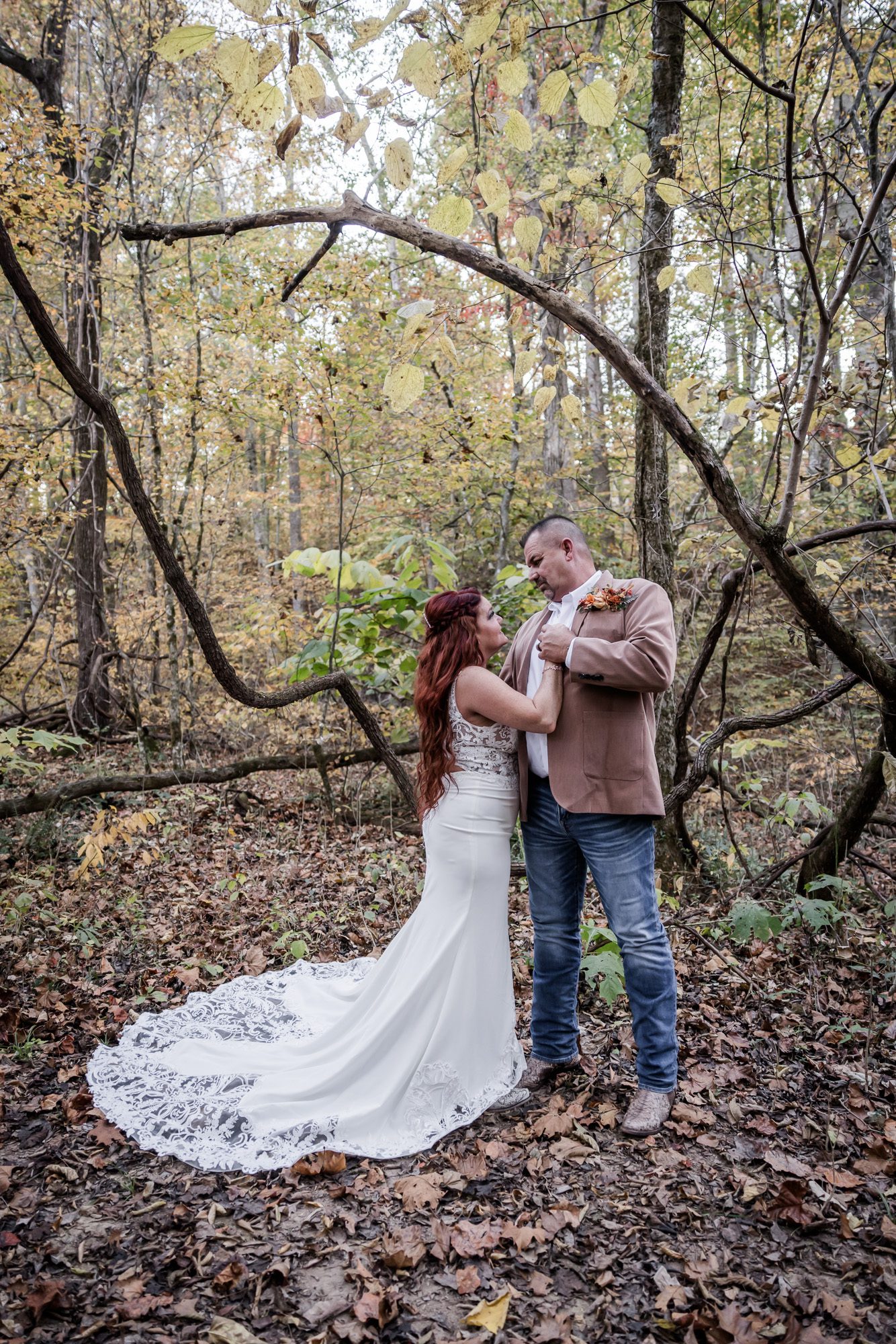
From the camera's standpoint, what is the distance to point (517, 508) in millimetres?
11070

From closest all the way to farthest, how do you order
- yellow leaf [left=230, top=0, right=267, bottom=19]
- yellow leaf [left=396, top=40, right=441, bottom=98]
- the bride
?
yellow leaf [left=230, top=0, right=267, bottom=19]
yellow leaf [left=396, top=40, right=441, bottom=98]
the bride

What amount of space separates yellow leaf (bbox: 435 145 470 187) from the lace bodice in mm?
1845

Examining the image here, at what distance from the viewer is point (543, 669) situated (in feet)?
11.1

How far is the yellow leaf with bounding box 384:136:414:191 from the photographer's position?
7.81 feet

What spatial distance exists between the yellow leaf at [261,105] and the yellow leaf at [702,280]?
1493 mm

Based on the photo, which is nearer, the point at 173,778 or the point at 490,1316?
the point at 490,1316

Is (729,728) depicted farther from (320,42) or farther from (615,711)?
(320,42)

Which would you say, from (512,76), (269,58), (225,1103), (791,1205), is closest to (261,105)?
(269,58)

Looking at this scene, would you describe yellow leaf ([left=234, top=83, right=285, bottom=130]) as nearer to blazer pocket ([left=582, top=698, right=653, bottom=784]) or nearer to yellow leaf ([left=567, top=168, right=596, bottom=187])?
yellow leaf ([left=567, top=168, right=596, bottom=187])

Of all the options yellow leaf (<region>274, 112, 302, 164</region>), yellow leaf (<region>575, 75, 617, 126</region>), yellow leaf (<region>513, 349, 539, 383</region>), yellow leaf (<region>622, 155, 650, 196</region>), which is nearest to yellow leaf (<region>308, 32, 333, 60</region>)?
yellow leaf (<region>274, 112, 302, 164</region>)

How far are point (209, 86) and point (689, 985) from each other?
10.6 meters

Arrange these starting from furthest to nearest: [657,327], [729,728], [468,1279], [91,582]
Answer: [91,582], [657,327], [729,728], [468,1279]

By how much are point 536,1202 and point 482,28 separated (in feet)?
11.7

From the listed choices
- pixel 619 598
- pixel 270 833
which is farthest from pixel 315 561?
pixel 619 598
